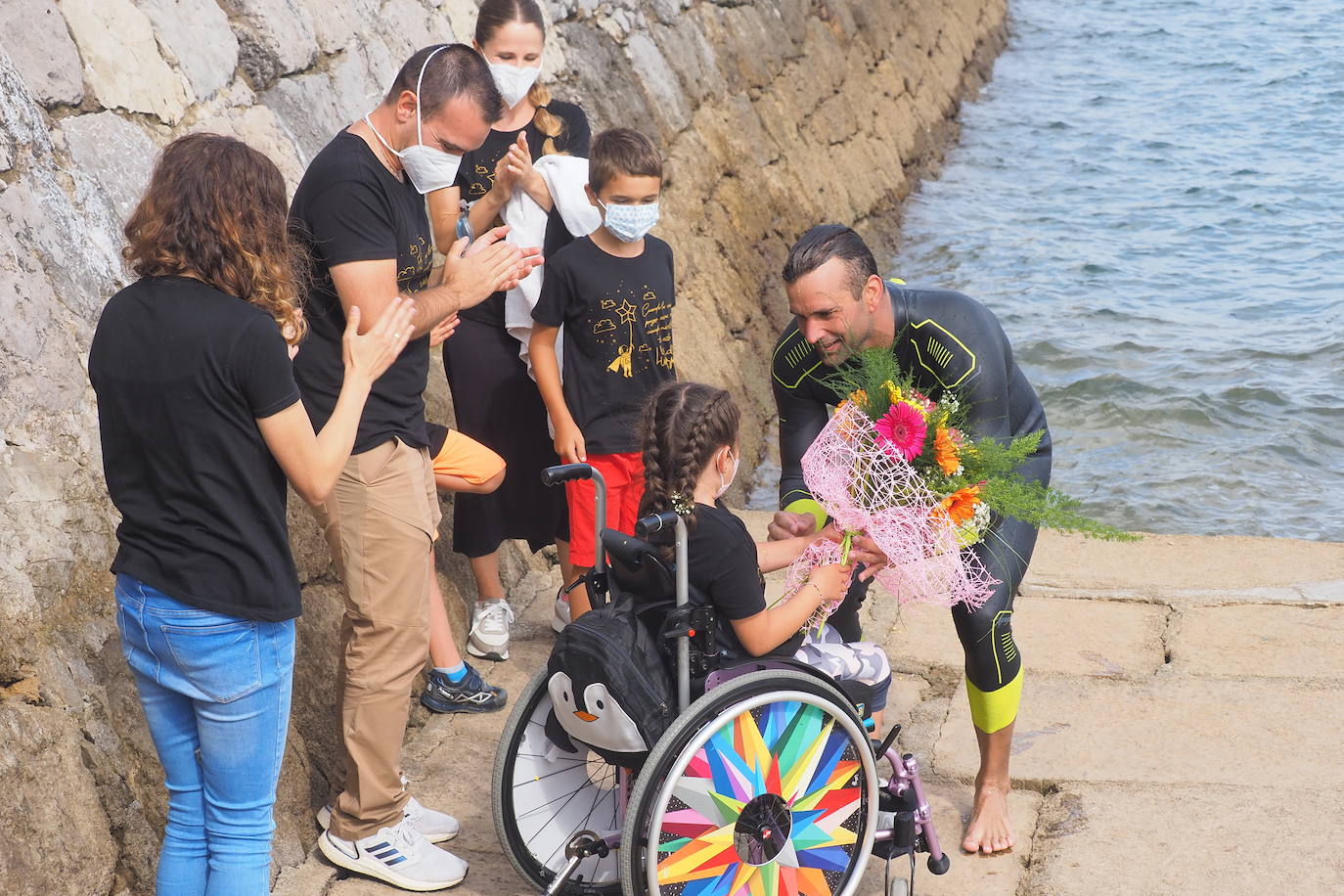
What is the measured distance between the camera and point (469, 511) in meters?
4.27

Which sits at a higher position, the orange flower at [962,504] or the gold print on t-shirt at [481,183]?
the gold print on t-shirt at [481,183]

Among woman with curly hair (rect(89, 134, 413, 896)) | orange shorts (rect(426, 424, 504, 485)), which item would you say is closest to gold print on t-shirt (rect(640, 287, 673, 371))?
orange shorts (rect(426, 424, 504, 485))

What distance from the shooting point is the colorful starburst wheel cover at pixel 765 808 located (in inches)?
103

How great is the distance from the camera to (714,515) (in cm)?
278

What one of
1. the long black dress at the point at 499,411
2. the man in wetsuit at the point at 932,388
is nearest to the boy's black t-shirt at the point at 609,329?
the long black dress at the point at 499,411

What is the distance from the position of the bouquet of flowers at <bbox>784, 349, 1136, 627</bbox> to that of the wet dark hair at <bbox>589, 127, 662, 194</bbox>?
3.61ft

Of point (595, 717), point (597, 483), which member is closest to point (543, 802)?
point (595, 717)

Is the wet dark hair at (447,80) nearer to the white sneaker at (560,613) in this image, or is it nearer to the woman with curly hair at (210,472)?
the woman with curly hair at (210,472)

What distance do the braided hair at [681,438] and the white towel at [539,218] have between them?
126 centimetres

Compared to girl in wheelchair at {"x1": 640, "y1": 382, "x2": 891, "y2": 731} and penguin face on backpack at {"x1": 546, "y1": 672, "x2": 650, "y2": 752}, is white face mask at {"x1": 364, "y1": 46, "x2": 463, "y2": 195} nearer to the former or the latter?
girl in wheelchair at {"x1": 640, "y1": 382, "x2": 891, "y2": 731}

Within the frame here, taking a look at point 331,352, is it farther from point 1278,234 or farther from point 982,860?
point 1278,234

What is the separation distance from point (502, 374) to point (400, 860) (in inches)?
65.4

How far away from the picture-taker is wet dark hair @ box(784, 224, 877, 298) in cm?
316

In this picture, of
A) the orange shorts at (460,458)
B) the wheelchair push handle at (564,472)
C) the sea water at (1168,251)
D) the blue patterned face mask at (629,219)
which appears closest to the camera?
the wheelchair push handle at (564,472)
